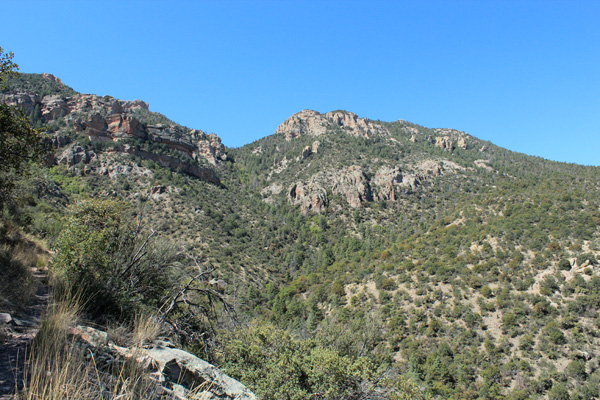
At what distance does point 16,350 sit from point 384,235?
6544 centimetres

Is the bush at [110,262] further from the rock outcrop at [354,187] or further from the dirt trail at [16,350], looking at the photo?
the rock outcrop at [354,187]

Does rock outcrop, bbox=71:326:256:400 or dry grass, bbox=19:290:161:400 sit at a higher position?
dry grass, bbox=19:290:161:400

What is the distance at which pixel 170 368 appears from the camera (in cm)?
405

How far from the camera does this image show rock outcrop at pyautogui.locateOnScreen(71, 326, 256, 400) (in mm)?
3361

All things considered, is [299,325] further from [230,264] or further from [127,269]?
[127,269]

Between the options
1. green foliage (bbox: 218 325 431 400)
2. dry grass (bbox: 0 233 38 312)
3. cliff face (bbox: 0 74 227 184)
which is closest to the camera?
dry grass (bbox: 0 233 38 312)

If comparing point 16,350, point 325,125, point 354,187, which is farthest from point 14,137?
point 325,125

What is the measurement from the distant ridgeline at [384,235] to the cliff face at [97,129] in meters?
0.41

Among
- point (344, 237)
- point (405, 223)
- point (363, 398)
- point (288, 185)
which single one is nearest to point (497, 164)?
point (405, 223)

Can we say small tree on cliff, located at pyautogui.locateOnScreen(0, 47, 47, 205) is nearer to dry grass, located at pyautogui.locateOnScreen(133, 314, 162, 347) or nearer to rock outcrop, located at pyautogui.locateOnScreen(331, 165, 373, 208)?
dry grass, located at pyautogui.locateOnScreen(133, 314, 162, 347)

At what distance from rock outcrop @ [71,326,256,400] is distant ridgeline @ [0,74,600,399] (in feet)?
16.9

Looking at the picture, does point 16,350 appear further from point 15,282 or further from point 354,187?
point 354,187

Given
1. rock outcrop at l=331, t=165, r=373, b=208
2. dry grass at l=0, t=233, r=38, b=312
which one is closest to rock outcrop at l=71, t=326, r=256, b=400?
dry grass at l=0, t=233, r=38, b=312

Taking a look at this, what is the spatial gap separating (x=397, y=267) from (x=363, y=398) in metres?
33.9
